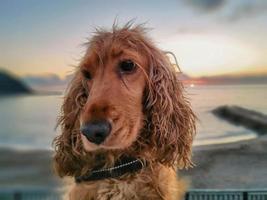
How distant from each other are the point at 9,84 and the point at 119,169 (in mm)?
783

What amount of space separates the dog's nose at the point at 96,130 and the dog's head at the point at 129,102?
0.07 feet

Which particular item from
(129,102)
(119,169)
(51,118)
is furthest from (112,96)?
(51,118)

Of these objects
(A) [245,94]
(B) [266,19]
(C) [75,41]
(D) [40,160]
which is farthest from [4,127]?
(B) [266,19]

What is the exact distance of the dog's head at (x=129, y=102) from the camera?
34.9 inches

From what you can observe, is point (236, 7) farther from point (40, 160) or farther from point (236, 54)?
point (40, 160)

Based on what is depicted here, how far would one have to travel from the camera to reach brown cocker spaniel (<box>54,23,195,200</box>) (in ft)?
3.02

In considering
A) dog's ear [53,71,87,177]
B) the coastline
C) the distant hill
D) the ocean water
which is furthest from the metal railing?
dog's ear [53,71,87,177]

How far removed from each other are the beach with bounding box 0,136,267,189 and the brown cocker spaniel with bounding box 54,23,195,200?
0.62 metres

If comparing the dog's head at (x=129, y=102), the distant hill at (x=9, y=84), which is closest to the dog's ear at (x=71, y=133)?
the dog's head at (x=129, y=102)

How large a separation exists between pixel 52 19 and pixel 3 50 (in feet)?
0.61

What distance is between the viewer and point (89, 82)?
3.10 ft

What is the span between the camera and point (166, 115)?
95cm

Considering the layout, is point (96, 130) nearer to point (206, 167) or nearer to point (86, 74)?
point (86, 74)

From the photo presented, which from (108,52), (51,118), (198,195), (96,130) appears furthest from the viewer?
(198,195)
